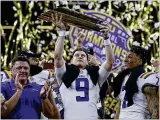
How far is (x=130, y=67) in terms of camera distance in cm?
573

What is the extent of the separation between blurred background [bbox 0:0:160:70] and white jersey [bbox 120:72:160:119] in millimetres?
4343

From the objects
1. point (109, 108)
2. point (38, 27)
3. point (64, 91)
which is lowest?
point (109, 108)

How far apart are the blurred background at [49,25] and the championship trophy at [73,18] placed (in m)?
4.32

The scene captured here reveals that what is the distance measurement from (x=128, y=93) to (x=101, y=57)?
3817 mm

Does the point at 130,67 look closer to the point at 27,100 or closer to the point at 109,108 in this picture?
the point at 27,100

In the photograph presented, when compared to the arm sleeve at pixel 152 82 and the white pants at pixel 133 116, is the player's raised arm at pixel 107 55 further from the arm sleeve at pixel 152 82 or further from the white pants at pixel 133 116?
the white pants at pixel 133 116

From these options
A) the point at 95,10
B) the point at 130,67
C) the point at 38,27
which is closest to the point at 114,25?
the point at 95,10

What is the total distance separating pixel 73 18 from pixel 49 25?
6097mm

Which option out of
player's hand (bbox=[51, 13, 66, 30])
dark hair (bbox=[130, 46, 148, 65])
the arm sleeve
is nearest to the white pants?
the arm sleeve

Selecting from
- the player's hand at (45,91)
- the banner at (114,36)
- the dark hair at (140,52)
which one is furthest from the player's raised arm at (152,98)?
the banner at (114,36)

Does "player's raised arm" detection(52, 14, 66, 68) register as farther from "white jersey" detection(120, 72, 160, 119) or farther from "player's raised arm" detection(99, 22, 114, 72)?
"white jersey" detection(120, 72, 160, 119)

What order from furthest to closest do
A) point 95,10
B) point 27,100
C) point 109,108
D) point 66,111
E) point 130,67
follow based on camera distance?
1. point 95,10
2. point 109,108
3. point 130,67
4. point 66,111
5. point 27,100

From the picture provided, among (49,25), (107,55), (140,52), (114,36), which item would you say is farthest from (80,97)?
(49,25)

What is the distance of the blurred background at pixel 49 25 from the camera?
10.4 m
